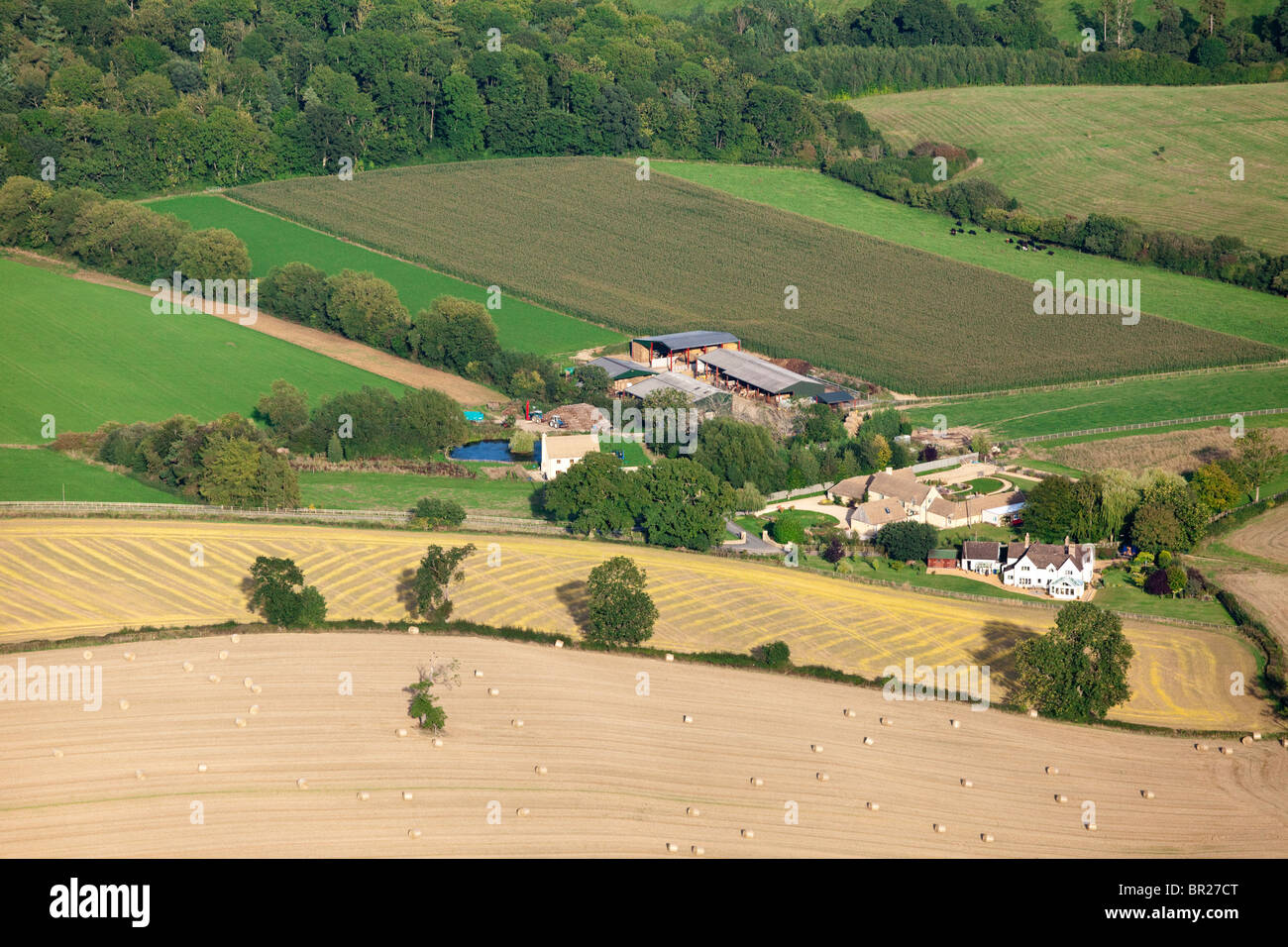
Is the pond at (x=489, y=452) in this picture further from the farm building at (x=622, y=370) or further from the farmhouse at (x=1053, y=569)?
the farmhouse at (x=1053, y=569)

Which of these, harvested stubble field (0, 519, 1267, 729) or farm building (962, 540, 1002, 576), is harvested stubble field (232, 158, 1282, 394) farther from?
harvested stubble field (0, 519, 1267, 729)

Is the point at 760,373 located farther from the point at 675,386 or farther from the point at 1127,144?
the point at 1127,144

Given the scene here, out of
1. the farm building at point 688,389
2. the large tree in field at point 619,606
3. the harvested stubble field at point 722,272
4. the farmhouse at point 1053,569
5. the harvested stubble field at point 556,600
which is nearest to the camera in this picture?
the harvested stubble field at point 556,600

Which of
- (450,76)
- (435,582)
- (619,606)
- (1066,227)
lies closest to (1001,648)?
(619,606)

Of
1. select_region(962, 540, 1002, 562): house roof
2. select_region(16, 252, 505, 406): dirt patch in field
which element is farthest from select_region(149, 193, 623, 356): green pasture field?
select_region(962, 540, 1002, 562): house roof

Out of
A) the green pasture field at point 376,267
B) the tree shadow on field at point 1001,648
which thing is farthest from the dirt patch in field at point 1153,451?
the green pasture field at point 376,267

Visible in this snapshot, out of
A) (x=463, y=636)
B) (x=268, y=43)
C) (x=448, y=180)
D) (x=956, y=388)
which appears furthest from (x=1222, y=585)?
(x=268, y=43)
